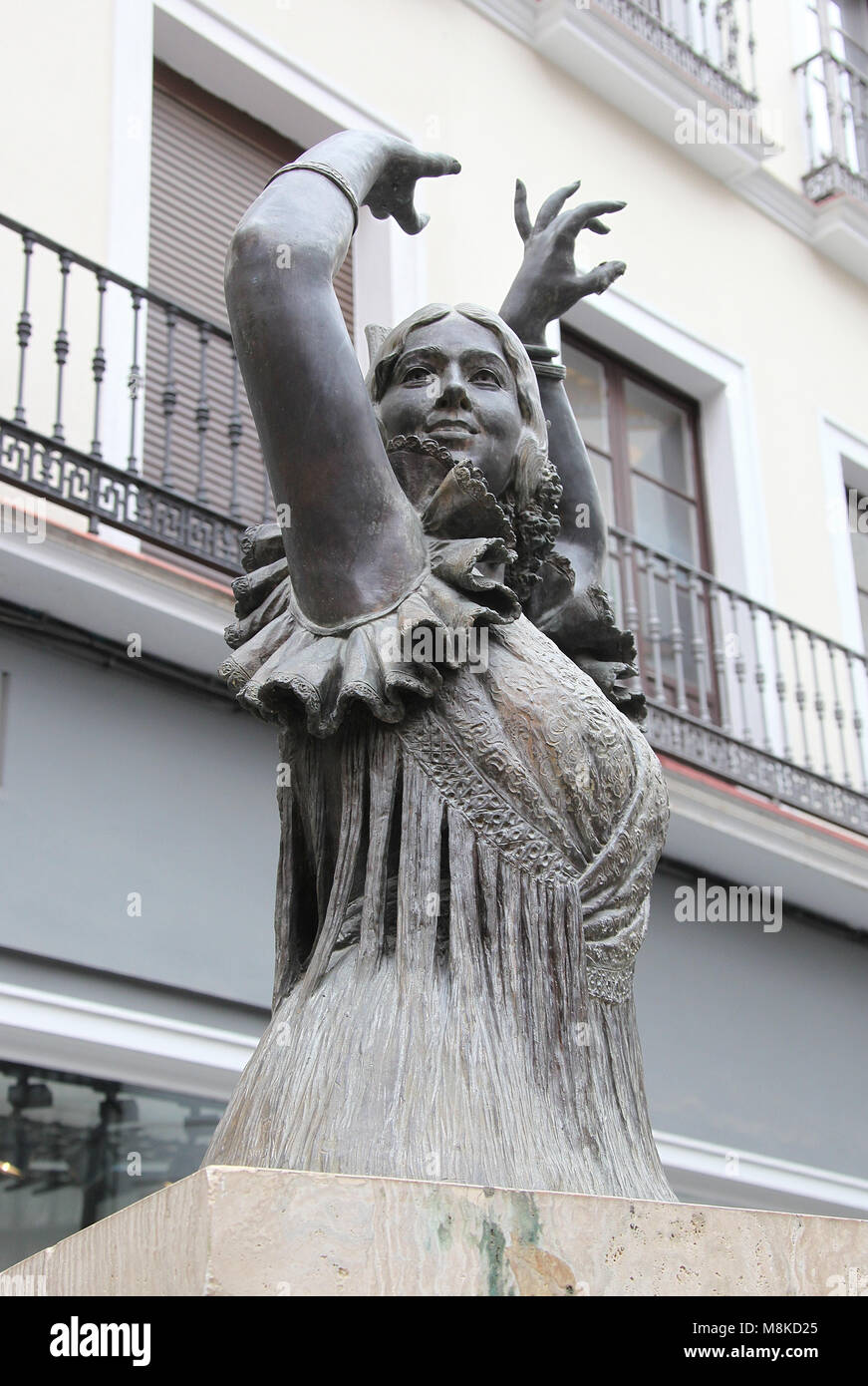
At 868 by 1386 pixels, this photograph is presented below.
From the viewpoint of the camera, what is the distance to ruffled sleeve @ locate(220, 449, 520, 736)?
2.40 metres

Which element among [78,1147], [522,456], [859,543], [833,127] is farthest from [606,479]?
[522,456]

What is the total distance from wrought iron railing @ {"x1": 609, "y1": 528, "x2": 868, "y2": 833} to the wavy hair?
5.89 meters

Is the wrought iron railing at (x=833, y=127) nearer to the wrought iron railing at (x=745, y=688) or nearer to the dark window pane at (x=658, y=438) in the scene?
the dark window pane at (x=658, y=438)

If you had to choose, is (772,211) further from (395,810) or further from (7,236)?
(395,810)

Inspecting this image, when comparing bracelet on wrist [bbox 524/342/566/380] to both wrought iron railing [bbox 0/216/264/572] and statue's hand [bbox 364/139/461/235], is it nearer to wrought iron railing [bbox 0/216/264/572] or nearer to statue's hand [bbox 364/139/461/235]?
statue's hand [bbox 364/139/461/235]

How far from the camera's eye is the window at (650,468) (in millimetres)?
10562

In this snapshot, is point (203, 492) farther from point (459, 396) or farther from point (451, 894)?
point (451, 894)

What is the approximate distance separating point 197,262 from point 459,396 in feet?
21.6

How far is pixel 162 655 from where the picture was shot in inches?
292

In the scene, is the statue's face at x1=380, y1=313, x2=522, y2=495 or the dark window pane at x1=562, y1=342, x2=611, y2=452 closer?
the statue's face at x1=380, y1=313, x2=522, y2=495

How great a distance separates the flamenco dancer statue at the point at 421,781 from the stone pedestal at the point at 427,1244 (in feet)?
0.53

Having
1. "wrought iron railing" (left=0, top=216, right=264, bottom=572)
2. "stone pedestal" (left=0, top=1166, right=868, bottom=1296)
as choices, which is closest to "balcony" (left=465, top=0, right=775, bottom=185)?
"wrought iron railing" (left=0, top=216, right=264, bottom=572)

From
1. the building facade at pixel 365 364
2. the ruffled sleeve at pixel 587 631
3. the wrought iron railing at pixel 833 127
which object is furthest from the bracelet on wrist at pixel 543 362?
the wrought iron railing at pixel 833 127

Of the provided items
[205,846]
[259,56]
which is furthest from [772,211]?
[205,846]
